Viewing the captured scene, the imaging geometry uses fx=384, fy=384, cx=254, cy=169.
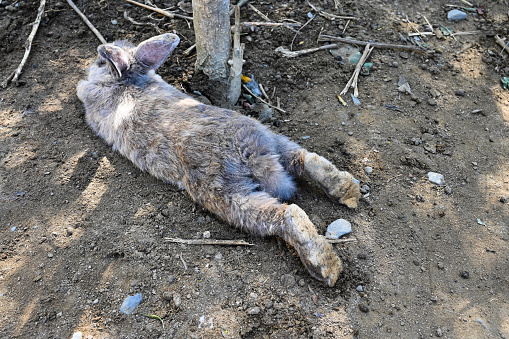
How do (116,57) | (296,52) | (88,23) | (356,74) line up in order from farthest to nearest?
1. (88,23)
2. (296,52)
3. (356,74)
4. (116,57)

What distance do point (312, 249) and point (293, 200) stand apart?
70 cm

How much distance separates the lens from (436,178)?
3.63 meters

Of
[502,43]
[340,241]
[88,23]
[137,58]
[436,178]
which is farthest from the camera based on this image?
[88,23]

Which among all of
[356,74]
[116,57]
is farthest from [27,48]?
[356,74]

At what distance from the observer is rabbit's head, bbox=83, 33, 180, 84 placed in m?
4.12

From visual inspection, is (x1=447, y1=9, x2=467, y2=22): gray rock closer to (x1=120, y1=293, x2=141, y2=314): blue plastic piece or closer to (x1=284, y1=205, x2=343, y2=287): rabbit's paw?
(x1=284, y1=205, x2=343, y2=287): rabbit's paw

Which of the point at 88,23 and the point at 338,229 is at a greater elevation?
the point at 88,23

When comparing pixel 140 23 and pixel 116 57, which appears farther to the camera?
pixel 140 23

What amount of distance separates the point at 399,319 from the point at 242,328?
1.10 m

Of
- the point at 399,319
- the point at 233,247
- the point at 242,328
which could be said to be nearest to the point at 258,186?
the point at 233,247

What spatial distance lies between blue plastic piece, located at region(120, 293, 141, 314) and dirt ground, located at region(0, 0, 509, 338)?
0.05 meters

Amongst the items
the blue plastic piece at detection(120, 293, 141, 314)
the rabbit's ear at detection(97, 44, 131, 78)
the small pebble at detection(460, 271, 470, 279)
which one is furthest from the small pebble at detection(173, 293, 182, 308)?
the rabbit's ear at detection(97, 44, 131, 78)

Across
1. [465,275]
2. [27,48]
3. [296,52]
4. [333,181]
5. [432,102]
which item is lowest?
[465,275]

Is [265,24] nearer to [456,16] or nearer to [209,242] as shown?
[456,16]
